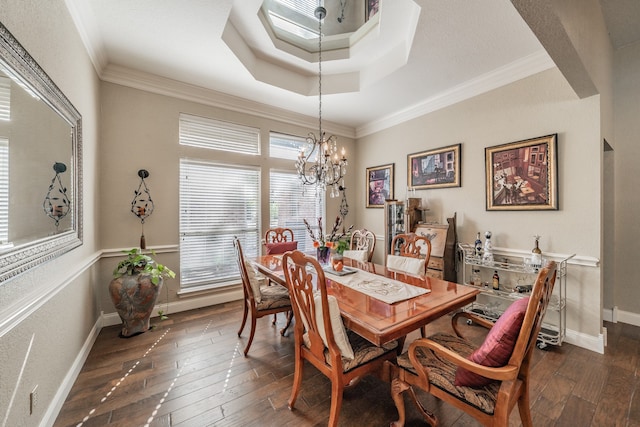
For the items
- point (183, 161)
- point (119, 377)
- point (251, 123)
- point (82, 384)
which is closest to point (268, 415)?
point (119, 377)

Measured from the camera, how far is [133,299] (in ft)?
8.39

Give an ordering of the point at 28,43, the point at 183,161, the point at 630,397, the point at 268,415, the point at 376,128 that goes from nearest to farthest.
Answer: the point at 28,43 → the point at 268,415 → the point at 630,397 → the point at 183,161 → the point at 376,128

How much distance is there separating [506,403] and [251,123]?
4.00 metres

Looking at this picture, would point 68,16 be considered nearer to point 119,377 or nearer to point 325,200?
point 119,377

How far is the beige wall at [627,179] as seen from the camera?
111 inches

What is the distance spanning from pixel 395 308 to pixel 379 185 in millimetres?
3234

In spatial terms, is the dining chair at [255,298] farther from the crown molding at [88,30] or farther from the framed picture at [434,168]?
the framed picture at [434,168]

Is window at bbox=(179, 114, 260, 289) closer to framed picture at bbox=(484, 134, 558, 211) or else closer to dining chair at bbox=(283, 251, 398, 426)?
dining chair at bbox=(283, 251, 398, 426)

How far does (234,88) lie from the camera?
3.37 m

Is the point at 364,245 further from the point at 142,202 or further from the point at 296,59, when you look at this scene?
the point at 142,202

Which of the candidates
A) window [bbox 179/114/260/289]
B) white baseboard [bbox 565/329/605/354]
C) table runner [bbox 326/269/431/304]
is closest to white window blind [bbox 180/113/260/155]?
window [bbox 179/114/260/289]

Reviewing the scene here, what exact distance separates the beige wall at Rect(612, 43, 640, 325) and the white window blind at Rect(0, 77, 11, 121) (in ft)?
16.9

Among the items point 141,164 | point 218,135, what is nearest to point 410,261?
point 218,135

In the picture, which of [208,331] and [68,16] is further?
[208,331]
